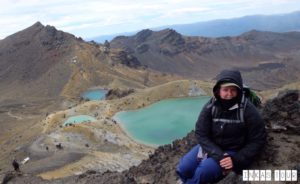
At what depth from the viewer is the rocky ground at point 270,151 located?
39.2 ft

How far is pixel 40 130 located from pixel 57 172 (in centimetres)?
4382

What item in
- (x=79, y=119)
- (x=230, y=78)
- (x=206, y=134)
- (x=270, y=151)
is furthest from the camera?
(x=79, y=119)

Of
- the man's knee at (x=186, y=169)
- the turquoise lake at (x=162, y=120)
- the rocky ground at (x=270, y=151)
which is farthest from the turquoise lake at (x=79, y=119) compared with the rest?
the man's knee at (x=186, y=169)

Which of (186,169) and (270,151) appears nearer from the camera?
(186,169)

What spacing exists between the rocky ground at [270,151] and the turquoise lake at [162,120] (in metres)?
48.6

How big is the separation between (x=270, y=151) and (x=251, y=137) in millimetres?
2267

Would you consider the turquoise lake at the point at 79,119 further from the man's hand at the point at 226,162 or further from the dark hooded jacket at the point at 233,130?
the man's hand at the point at 226,162

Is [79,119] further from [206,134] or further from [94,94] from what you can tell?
[94,94]

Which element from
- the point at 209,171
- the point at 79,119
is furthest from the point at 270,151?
the point at 79,119

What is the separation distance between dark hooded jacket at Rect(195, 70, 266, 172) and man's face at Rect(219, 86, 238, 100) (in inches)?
5.3

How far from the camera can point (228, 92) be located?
1027cm

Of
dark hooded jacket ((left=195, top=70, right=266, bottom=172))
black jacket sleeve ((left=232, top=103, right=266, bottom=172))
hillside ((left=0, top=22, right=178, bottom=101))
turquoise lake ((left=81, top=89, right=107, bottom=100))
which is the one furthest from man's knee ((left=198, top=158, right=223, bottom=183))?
hillside ((left=0, top=22, right=178, bottom=101))

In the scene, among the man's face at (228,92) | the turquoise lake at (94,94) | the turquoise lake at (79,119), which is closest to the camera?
the man's face at (228,92)

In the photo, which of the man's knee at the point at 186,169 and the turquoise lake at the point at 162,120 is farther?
the turquoise lake at the point at 162,120
